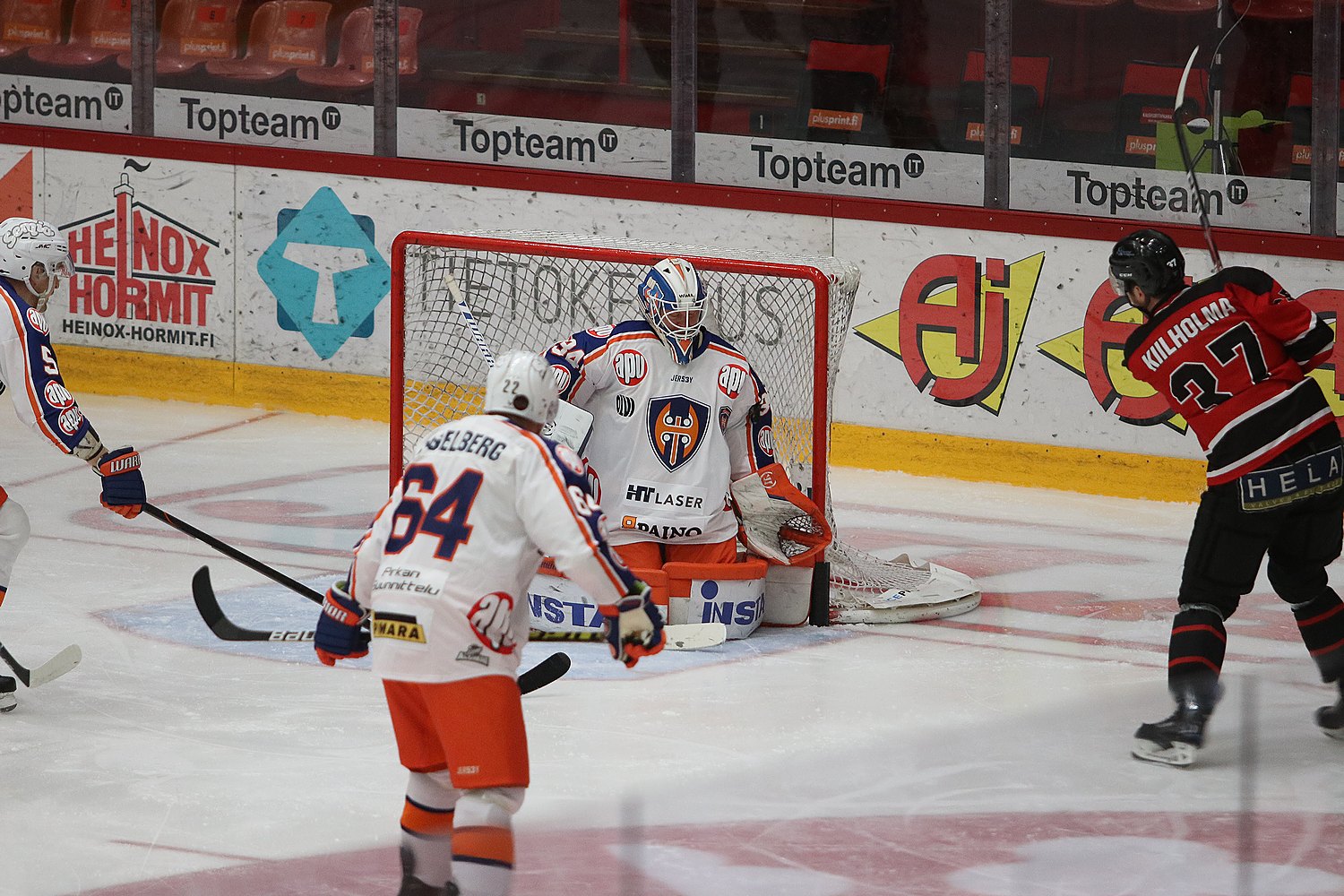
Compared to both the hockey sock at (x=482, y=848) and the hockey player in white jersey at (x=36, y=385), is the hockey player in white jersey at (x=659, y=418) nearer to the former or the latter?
the hockey player in white jersey at (x=36, y=385)

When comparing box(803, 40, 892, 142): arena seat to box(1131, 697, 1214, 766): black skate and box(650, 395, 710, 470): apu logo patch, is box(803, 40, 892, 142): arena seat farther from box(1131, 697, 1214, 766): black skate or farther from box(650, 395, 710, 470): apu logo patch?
box(1131, 697, 1214, 766): black skate

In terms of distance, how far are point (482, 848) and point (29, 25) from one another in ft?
25.9

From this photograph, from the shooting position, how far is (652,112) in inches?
349

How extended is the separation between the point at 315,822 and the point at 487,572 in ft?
3.57

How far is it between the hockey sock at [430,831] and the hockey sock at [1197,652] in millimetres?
1962

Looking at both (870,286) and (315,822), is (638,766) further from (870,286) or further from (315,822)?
(870,286)

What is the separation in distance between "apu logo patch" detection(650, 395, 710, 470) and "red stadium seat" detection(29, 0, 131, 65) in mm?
5225

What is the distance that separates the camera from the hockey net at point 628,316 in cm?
612

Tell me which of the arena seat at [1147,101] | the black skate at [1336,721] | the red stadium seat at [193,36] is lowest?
the black skate at [1336,721]

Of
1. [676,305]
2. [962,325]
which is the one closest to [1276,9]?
[962,325]

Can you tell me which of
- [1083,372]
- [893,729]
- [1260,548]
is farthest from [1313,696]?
[1083,372]

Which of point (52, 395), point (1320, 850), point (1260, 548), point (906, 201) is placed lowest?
point (1320, 850)

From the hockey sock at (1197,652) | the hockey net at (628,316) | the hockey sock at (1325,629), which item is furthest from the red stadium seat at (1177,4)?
the hockey sock at (1197,652)

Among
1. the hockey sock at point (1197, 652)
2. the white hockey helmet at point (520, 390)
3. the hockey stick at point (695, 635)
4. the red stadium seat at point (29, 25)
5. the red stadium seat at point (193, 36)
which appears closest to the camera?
the white hockey helmet at point (520, 390)
